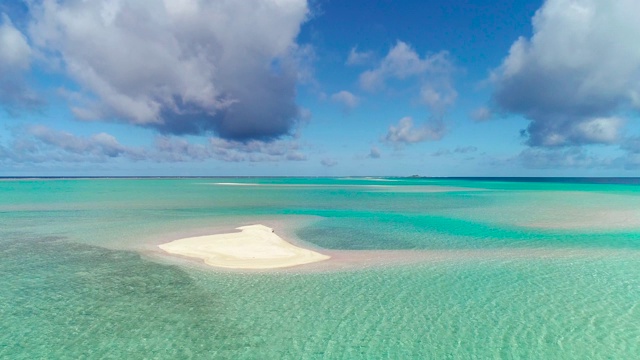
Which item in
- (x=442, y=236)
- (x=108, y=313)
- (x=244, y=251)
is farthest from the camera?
(x=442, y=236)

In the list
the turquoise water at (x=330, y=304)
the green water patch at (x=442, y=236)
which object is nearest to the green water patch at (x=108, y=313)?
the turquoise water at (x=330, y=304)

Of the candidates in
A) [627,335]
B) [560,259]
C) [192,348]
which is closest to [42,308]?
[192,348]

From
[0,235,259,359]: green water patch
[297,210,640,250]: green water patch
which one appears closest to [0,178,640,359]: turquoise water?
[0,235,259,359]: green water patch

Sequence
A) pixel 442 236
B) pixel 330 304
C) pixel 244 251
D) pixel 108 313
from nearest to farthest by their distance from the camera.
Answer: pixel 108 313 → pixel 330 304 → pixel 244 251 → pixel 442 236

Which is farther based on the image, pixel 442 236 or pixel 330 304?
pixel 442 236

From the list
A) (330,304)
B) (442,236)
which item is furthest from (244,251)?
(442,236)

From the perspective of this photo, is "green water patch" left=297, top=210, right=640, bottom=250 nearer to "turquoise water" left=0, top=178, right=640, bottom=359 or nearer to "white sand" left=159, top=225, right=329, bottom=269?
"turquoise water" left=0, top=178, right=640, bottom=359

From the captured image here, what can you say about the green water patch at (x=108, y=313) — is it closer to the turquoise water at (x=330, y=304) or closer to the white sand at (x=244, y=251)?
the turquoise water at (x=330, y=304)

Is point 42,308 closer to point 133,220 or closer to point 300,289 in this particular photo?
point 300,289

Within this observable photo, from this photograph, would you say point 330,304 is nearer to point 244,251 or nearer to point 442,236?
point 244,251
